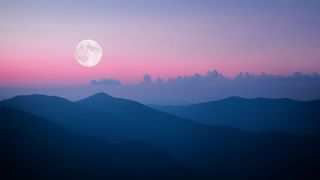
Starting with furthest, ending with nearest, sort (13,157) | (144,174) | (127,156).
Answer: (127,156) → (144,174) → (13,157)

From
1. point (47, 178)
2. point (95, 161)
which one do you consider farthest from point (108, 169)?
point (47, 178)

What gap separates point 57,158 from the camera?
16762 cm

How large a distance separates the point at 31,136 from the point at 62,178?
50005 mm

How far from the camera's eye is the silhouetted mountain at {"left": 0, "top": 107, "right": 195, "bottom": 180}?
15150 cm

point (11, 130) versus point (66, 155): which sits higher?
point (11, 130)

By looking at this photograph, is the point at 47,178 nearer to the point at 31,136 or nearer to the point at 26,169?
the point at 26,169

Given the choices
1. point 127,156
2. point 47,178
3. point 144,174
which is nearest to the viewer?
point 47,178

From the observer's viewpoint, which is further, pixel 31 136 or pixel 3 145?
pixel 31 136

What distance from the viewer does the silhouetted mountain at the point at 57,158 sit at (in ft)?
497

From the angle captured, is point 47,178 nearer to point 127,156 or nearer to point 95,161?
point 95,161

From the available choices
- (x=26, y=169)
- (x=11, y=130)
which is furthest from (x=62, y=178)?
(x=11, y=130)

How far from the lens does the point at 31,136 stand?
184m

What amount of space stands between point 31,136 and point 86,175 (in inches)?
2007

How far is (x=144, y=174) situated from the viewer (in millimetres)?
176875
